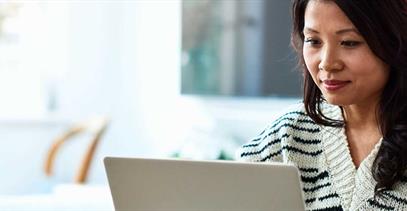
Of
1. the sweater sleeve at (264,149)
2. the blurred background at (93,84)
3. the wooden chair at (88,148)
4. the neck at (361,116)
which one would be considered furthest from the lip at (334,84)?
the wooden chair at (88,148)

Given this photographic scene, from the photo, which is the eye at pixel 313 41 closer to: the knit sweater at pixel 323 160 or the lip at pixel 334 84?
the lip at pixel 334 84

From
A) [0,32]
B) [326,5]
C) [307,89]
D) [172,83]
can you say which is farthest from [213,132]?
[326,5]

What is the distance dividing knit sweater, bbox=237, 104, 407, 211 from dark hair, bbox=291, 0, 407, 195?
20 millimetres

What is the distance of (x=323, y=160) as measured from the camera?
1454 millimetres

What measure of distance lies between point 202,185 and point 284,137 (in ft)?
1.26

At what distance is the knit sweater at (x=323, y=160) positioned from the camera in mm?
1367

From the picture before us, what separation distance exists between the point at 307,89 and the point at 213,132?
192 cm

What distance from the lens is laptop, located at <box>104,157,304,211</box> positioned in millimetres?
1113

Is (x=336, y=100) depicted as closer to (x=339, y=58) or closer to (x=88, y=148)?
(x=339, y=58)

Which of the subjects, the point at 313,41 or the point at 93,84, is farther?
the point at 93,84

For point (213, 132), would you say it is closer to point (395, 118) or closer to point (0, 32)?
point (0, 32)

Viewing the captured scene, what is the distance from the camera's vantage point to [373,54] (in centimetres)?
128

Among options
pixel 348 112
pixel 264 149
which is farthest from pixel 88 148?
pixel 348 112

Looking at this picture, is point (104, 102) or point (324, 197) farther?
point (104, 102)
